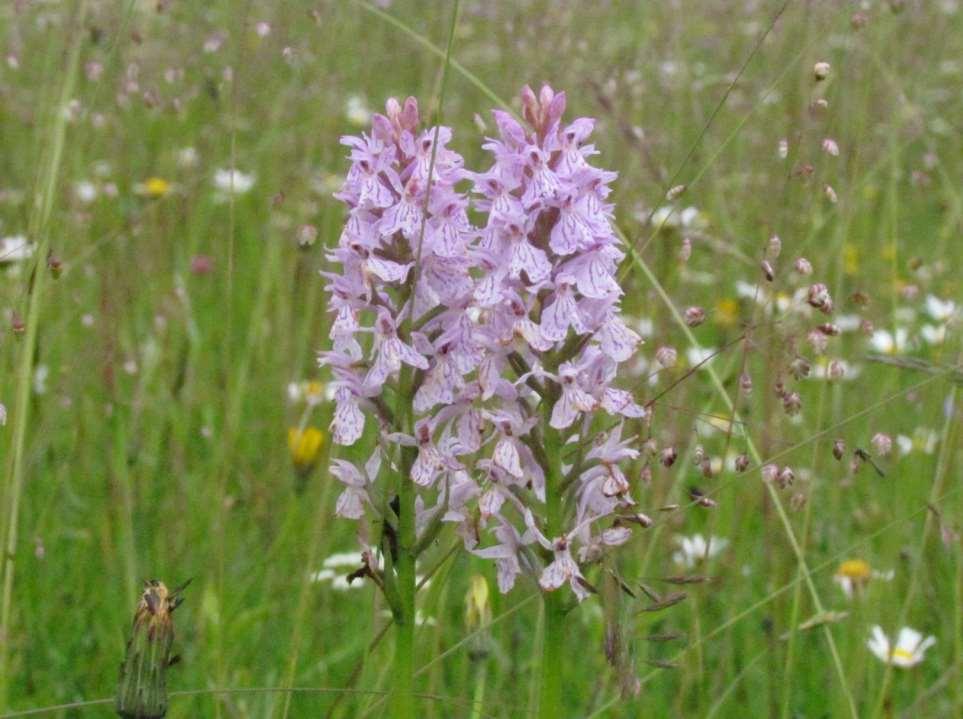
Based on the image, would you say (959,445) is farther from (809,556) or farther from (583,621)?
(583,621)

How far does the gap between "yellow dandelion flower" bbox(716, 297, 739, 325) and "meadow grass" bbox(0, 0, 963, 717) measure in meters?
0.03

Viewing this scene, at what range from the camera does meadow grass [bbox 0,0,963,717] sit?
5.90ft

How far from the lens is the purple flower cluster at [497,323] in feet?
3.98

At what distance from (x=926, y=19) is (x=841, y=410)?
4.48 ft

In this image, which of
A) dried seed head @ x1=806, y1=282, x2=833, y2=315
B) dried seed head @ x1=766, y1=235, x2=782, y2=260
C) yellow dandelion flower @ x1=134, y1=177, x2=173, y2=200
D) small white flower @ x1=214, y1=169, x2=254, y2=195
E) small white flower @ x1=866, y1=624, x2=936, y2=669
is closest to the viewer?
dried seed head @ x1=806, y1=282, x2=833, y2=315

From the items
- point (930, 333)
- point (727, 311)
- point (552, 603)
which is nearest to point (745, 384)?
point (552, 603)

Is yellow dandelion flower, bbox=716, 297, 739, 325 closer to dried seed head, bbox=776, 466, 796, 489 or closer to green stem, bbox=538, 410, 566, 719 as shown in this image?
dried seed head, bbox=776, 466, 796, 489

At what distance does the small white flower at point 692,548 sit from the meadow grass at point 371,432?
30 mm

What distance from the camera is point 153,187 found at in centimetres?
412

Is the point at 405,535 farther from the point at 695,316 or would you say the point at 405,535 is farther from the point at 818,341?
the point at 818,341

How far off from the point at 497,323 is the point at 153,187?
10.1 feet

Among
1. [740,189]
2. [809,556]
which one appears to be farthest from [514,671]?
[740,189]

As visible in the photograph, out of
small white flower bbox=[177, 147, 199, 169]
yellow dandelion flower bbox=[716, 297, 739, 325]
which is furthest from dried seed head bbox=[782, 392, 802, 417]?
small white flower bbox=[177, 147, 199, 169]

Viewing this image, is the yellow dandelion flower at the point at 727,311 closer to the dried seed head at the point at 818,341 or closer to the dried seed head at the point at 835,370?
the dried seed head at the point at 835,370
